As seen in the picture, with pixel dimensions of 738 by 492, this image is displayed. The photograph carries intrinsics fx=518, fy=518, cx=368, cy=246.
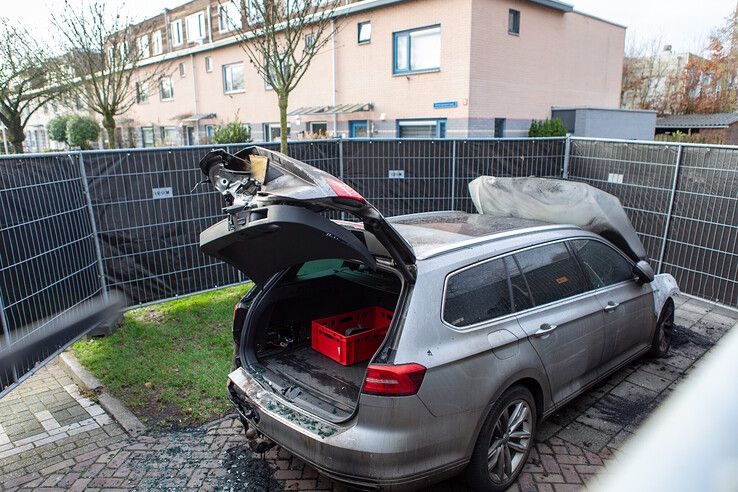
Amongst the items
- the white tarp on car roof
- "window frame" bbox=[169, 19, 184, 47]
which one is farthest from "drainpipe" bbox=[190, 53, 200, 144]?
the white tarp on car roof

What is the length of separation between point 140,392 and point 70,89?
16.9 meters

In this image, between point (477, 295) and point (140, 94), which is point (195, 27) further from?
point (477, 295)

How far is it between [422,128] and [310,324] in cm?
1524

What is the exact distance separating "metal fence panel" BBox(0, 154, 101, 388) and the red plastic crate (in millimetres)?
2634

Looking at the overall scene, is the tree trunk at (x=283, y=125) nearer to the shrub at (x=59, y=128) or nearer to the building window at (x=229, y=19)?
the building window at (x=229, y=19)

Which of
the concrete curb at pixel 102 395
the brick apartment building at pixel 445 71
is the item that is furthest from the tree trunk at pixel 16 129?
the concrete curb at pixel 102 395

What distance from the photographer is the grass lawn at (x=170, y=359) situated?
4387 mm

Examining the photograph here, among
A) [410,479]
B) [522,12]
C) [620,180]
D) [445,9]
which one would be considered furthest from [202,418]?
[522,12]

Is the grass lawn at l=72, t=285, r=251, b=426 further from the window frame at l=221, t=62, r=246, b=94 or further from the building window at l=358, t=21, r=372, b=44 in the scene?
the window frame at l=221, t=62, r=246, b=94

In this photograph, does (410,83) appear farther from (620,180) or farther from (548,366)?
(548,366)

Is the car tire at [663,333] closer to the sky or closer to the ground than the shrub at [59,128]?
closer to the ground

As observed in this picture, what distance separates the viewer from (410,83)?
18.0 meters

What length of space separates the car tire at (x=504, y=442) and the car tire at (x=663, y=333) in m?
2.21

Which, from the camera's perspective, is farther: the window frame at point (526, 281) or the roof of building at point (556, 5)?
the roof of building at point (556, 5)
